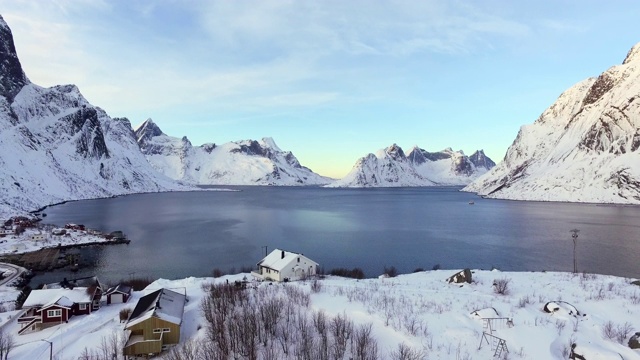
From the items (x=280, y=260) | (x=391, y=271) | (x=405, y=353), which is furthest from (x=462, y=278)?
(x=280, y=260)

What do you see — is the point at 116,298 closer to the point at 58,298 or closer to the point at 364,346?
the point at 58,298

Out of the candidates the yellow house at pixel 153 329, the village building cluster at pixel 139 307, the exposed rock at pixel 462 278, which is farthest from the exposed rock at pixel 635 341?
the village building cluster at pixel 139 307

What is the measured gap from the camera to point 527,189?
19488 cm

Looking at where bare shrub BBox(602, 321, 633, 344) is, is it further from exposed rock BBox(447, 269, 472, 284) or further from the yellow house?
the yellow house

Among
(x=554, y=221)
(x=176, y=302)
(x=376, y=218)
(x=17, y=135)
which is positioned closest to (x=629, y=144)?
(x=554, y=221)

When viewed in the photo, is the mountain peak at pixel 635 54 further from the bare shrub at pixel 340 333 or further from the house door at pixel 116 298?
the house door at pixel 116 298

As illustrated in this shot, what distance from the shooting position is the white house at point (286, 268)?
44781mm

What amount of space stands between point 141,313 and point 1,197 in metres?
132

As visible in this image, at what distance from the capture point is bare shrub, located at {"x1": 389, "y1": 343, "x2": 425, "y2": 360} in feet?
56.9

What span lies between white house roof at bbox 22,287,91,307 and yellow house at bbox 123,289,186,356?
10473 millimetres

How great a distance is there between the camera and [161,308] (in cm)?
2570

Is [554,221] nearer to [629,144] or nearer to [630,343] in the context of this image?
[629,144]

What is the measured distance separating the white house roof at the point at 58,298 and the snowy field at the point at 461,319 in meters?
1.57

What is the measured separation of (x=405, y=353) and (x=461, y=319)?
5492mm
